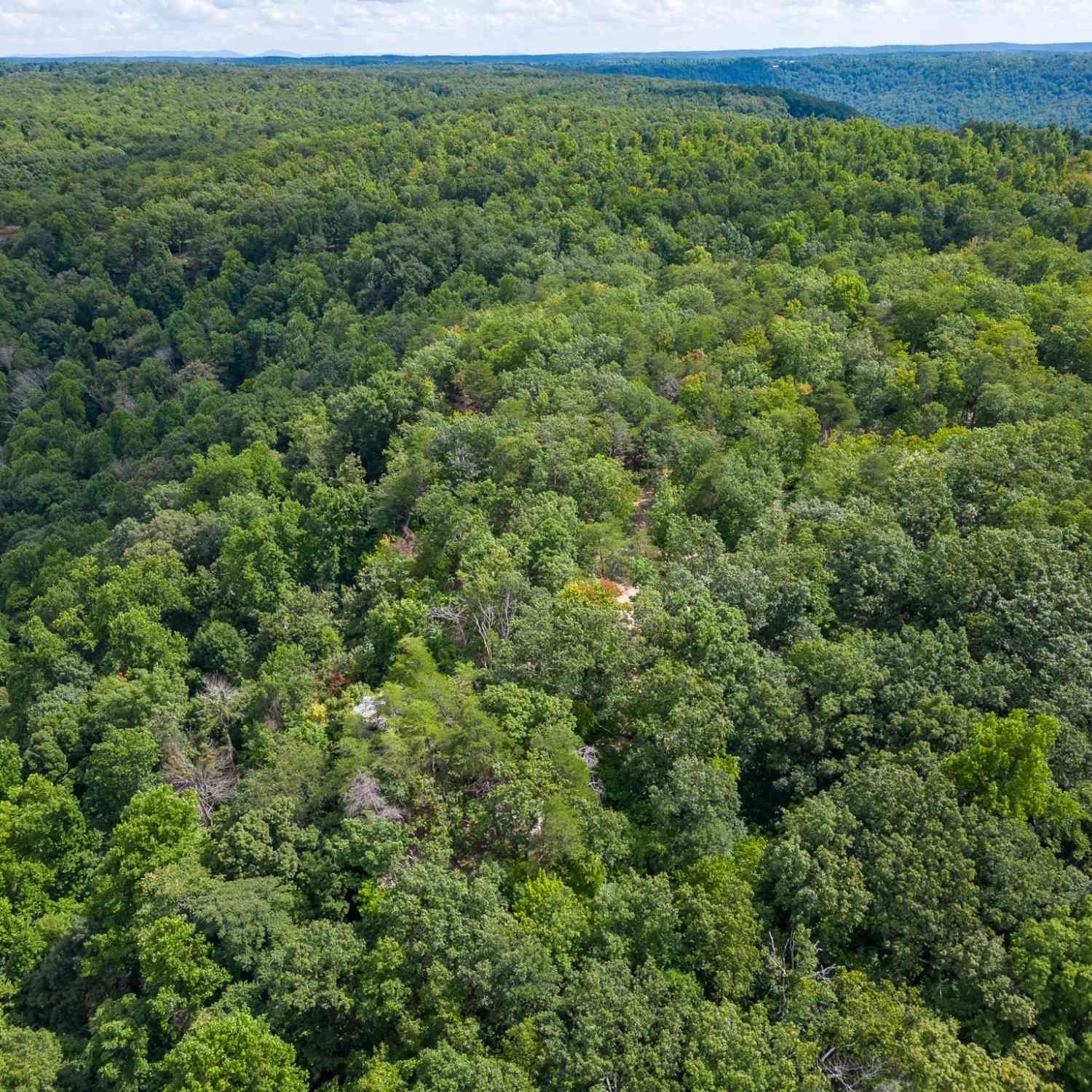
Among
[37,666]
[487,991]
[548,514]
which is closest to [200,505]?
[37,666]

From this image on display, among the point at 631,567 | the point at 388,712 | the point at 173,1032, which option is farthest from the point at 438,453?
the point at 173,1032

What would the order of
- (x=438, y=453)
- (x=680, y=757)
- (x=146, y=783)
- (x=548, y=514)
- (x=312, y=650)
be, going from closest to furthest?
1. (x=680, y=757)
2. (x=146, y=783)
3. (x=548, y=514)
4. (x=312, y=650)
5. (x=438, y=453)

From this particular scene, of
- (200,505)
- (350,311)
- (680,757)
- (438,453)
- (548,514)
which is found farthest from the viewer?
(350,311)

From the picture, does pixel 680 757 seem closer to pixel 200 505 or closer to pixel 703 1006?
pixel 703 1006

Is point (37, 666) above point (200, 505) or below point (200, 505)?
below


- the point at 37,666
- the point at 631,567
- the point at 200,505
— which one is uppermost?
the point at 631,567

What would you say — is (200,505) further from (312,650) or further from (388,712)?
(388,712)

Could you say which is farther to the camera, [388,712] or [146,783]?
[146,783]
